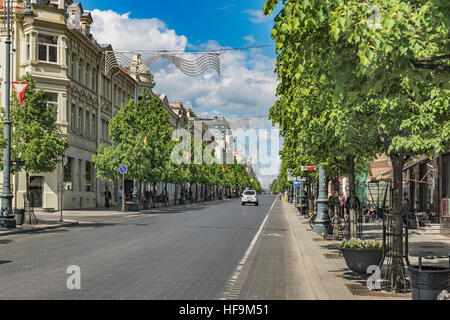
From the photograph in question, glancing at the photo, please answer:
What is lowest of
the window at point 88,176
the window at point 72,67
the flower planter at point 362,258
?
the flower planter at point 362,258

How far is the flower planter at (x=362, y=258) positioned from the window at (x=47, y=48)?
36898 millimetres

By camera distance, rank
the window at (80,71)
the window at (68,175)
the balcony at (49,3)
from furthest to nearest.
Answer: the window at (80,71) → the window at (68,175) → the balcony at (49,3)

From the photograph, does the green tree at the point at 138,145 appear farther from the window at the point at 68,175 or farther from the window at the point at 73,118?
the window at the point at 73,118

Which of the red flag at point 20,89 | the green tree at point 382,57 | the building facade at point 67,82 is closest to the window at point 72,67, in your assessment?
the building facade at point 67,82

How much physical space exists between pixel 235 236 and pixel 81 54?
30779 millimetres

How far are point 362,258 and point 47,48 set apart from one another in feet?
123

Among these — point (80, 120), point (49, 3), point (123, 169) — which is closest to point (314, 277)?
point (123, 169)

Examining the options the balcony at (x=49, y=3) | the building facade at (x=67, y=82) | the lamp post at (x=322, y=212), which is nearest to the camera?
the lamp post at (x=322, y=212)

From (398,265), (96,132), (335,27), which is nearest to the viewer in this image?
(335,27)

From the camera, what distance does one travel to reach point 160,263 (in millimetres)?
13367

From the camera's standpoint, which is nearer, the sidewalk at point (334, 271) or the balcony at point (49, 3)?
the sidewalk at point (334, 271)

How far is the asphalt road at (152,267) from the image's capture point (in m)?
9.46

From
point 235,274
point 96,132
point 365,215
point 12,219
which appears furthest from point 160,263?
point 96,132

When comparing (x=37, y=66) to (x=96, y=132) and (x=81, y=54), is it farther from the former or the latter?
(x=96, y=132)
